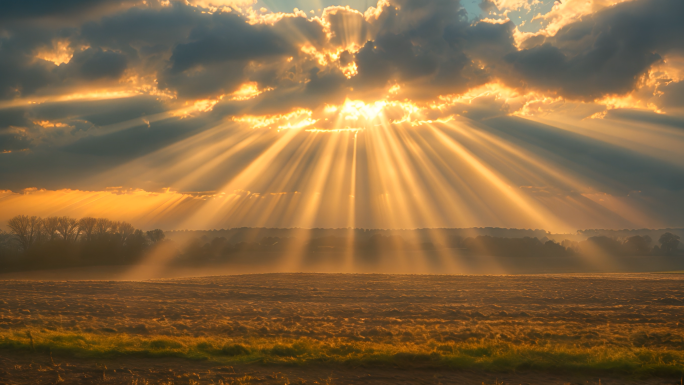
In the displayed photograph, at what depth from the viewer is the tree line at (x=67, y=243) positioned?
89.5 m

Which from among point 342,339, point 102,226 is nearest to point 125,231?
point 102,226

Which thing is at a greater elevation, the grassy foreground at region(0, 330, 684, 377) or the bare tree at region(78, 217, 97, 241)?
the bare tree at region(78, 217, 97, 241)

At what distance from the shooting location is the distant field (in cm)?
1283

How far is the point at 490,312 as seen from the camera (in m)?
26.7

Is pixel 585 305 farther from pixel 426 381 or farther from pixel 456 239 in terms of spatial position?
pixel 456 239

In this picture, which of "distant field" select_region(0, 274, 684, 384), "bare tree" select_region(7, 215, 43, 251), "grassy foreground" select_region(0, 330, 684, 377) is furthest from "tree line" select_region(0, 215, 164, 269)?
"grassy foreground" select_region(0, 330, 684, 377)

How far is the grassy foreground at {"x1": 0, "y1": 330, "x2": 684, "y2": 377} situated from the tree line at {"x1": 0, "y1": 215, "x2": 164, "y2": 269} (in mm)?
89769

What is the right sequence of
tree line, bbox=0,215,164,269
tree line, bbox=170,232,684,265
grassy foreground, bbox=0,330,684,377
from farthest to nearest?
tree line, bbox=170,232,684,265 < tree line, bbox=0,215,164,269 < grassy foreground, bbox=0,330,684,377

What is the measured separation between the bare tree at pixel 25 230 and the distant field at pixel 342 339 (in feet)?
268

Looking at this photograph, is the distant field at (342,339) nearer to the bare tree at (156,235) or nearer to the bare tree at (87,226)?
the bare tree at (87,226)

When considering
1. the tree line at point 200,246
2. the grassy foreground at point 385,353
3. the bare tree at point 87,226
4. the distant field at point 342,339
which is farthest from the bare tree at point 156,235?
the grassy foreground at point 385,353

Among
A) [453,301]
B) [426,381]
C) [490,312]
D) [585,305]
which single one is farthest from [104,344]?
[585,305]

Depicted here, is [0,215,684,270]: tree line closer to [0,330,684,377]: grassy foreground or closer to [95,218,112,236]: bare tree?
[95,218,112,236]: bare tree

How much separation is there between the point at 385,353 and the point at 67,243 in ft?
338
